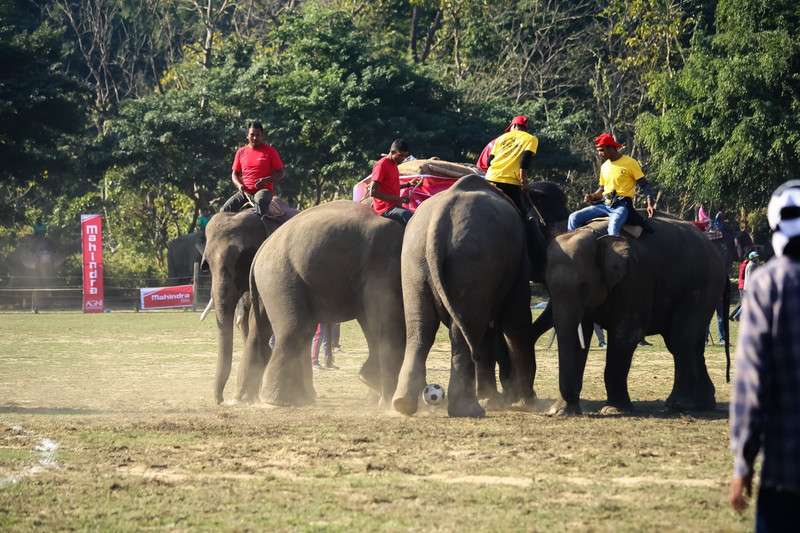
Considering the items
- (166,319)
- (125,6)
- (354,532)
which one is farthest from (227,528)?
(125,6)

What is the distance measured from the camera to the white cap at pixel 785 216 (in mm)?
4230

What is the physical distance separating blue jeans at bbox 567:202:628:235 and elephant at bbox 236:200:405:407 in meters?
1.78

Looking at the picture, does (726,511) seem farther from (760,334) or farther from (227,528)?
(227,528)

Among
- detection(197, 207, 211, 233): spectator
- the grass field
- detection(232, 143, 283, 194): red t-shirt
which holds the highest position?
detection(197, 207, 211, 233): spectator

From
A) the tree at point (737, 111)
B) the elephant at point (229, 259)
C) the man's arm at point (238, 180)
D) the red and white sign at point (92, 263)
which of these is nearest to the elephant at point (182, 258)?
the red and white sign at point (92, 263)

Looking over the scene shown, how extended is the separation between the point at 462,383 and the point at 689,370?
7.83 feet

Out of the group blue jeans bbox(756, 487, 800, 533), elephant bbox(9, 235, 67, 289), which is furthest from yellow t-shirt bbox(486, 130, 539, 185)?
elephant bbox(9, 235, 67, 289)

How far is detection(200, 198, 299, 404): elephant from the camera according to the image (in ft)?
40.0

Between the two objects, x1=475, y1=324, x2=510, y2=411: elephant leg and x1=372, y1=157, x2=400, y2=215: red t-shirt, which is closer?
x1=475, y1=324, x2=510, y2=411: elephant leg

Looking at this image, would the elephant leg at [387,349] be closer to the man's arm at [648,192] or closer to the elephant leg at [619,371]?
the elephant leg at [619,371]

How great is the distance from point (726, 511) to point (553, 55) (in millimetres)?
33288

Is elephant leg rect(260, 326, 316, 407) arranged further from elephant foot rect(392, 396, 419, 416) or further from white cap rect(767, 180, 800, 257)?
white cap rect(767, 180, 800, 257)

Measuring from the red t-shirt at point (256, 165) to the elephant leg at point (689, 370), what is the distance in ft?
16.0

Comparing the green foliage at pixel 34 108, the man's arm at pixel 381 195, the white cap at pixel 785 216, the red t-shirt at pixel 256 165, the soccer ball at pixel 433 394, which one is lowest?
the soccer ball at pixel 433 394
